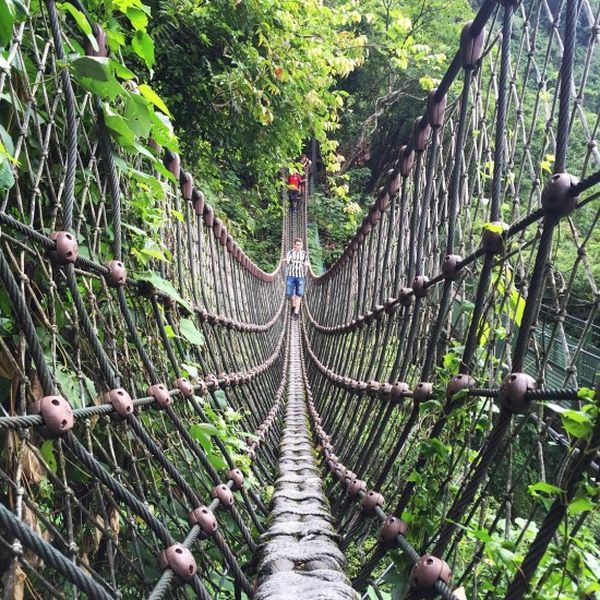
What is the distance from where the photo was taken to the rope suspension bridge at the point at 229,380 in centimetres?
67

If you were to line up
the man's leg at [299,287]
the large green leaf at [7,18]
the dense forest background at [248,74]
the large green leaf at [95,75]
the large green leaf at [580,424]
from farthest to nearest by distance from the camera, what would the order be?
the man's leg at [299,287] → the dense forest background at [248,74] → the large green leaf at [95,75] → the large green leaf at [7,18] → the large green leaf at [580,424]

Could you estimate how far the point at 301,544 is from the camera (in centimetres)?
140

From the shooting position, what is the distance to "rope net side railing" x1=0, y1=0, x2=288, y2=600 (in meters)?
0.70

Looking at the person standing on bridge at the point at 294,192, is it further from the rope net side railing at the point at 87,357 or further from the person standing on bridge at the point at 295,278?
the rope net side railing at the point at 87,357

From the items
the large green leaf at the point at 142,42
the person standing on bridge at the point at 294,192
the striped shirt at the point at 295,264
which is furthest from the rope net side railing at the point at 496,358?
the person standing on bridge at the point at 294,192

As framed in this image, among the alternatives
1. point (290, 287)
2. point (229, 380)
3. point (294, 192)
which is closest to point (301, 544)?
point (229, 380)

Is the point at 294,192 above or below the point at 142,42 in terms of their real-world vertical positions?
above

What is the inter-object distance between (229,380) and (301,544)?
62cm

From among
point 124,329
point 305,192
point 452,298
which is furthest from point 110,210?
point 305,192

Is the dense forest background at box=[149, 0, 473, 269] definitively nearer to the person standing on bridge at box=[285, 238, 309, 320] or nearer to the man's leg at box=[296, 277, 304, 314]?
the person standing on bridge at box=[285, 238, 309, 320]

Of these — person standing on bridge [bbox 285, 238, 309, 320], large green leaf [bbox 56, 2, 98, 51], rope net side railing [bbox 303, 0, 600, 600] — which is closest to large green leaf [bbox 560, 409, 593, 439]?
rope net side railing [bbox 303, 0, 600, 600]

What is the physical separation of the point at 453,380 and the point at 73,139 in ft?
2.42

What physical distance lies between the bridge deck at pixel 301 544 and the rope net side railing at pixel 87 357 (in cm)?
8

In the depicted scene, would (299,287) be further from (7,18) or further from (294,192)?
(7,18)
